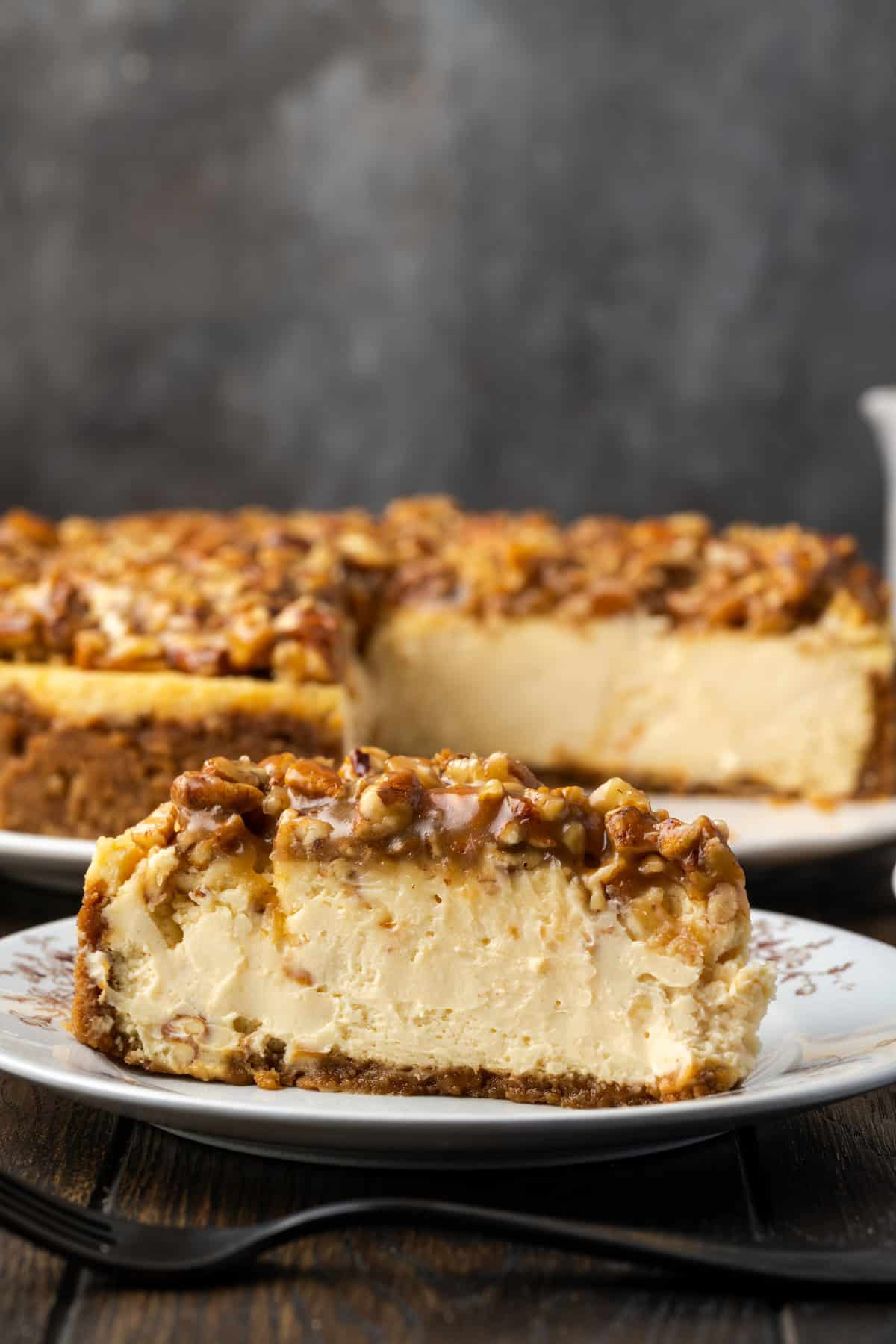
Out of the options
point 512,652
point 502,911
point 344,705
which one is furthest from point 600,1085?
point 512,652

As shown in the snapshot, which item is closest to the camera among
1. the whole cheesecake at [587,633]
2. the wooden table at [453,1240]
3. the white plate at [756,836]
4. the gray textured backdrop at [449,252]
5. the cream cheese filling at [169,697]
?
the wooden table at [453,1240]

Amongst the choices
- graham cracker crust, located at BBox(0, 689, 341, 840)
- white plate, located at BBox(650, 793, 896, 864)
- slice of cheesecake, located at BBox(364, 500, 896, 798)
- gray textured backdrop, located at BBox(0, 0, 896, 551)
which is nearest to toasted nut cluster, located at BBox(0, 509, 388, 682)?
graham cracker crust, located at BBox(0, 689, 341, 840)

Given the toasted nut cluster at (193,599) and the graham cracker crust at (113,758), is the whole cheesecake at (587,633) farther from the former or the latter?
the graham cracker crust at (113,758)

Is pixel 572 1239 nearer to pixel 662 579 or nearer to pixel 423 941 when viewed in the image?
pixel 423 941

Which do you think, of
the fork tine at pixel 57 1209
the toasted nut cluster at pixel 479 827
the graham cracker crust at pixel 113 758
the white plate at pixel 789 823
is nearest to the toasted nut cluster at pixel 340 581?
the graham cracker crust at pixel 113 758

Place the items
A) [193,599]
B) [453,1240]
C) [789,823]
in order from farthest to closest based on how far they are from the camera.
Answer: [789,823]
[193,599]
[453,1240]

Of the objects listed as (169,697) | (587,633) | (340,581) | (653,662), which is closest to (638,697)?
(653,662)
